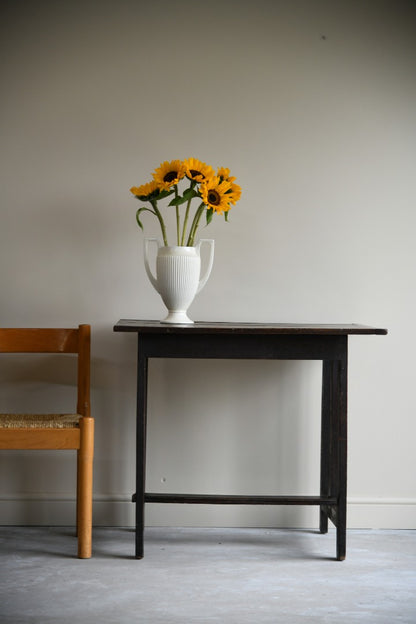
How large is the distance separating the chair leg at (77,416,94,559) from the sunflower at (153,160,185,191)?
0.82m

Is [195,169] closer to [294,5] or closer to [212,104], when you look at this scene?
[212,104]

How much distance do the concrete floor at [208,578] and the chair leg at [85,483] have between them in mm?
55

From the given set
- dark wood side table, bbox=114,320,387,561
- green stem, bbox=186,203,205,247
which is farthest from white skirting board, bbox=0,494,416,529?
green stem, bbox=186,203,205,247

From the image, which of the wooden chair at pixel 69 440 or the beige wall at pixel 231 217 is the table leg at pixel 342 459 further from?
the wooden chair at pixel 69 440

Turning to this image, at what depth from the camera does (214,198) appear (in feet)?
7.75

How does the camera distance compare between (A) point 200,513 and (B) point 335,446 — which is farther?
(A) point 200,513

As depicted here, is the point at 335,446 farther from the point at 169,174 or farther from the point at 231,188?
the point at 169,174

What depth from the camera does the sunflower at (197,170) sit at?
7.68 feet

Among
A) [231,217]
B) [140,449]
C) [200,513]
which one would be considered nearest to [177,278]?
[231,217]

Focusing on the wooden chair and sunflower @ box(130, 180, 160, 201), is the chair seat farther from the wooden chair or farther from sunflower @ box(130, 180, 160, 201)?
sunflower @ box(130, 180, 160, 201)

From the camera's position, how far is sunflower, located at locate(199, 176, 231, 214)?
2.34 m

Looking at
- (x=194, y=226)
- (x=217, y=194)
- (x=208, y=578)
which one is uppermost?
(x=217, y=194)

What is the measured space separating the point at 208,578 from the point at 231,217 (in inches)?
51.8

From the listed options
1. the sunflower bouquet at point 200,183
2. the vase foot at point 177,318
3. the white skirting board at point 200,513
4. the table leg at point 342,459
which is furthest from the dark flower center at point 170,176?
the white skirting board at point 200,513
